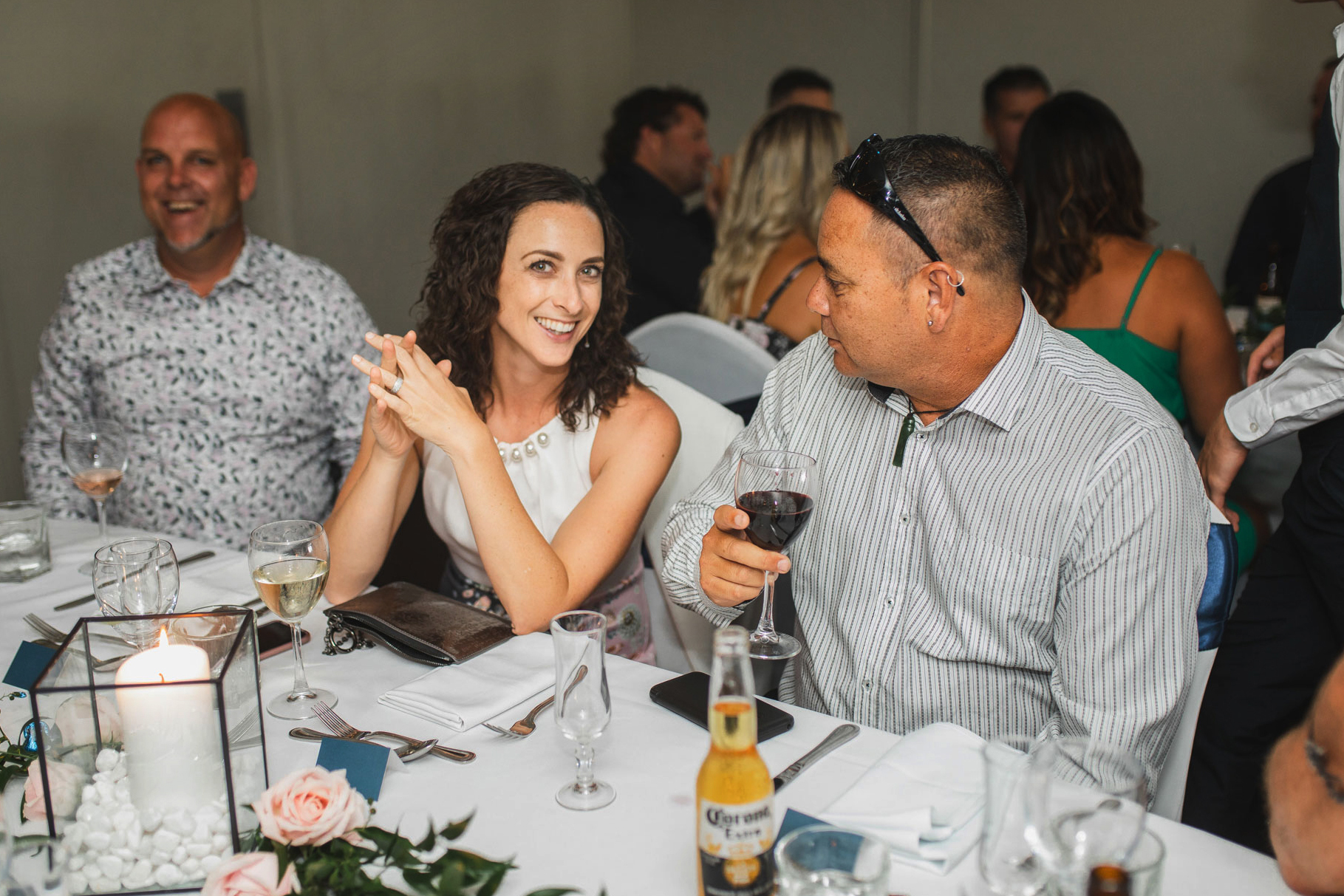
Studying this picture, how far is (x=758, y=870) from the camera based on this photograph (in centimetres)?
87

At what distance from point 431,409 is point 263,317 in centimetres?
129

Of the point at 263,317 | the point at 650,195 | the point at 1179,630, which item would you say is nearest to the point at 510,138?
the point at 650,195

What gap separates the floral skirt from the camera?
6.91 ft

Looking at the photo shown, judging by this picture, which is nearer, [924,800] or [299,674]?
[924,800]

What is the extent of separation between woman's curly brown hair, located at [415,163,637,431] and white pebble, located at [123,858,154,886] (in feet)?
4.05

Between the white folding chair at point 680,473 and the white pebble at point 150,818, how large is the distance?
1.19 meters

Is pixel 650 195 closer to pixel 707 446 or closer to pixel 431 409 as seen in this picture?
pixel 707 446

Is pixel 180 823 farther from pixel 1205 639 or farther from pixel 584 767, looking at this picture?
pixel 1205 639

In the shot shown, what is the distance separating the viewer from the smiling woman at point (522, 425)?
1.77m

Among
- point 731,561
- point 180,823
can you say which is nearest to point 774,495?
point 731,561

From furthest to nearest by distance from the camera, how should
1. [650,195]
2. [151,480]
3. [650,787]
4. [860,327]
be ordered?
[650,195]
[151,480]
[860,327]
[650,787]

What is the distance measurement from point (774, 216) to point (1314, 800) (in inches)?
107

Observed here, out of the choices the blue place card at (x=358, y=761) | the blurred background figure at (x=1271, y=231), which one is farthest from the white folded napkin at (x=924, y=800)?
the blurred background figure at (x=1271, y=231)

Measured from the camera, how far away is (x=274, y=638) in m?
1.61
